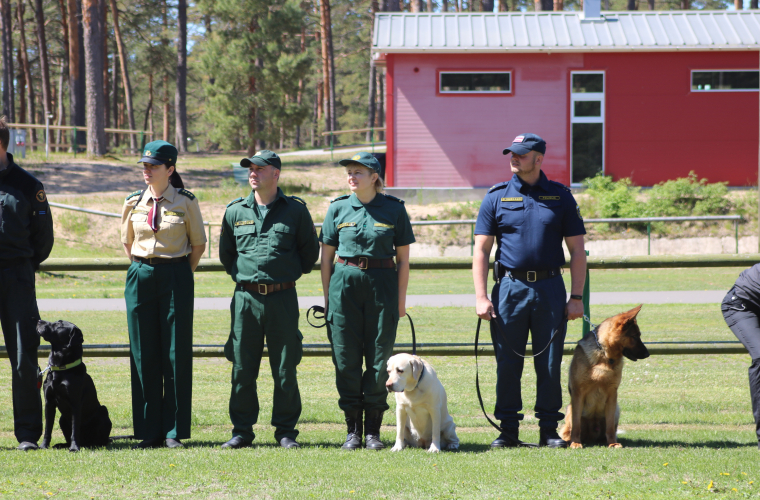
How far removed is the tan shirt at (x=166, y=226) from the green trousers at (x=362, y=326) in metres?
0.99

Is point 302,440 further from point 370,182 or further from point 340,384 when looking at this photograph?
point 370,182

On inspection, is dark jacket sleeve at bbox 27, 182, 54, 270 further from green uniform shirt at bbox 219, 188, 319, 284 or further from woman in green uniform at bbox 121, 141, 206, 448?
green uniform shirt at bbox 219, 188, 319, 284

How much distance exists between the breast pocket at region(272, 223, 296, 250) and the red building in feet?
57.0

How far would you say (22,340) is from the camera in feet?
16.1

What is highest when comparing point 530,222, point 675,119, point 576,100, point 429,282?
point 576,100

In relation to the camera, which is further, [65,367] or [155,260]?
[155,260]

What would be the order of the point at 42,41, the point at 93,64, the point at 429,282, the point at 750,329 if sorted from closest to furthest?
the point at 750,329 < the point at 429,282 < the point at 93,64 < the point at 42,41

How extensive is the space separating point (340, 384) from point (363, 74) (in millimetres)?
52954

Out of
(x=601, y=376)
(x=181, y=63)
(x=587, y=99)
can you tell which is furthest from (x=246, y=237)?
(x=181, y=63)

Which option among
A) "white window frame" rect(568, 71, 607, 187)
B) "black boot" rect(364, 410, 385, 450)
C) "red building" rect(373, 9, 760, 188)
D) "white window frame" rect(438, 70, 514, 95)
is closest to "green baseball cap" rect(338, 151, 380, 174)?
"black boot" rect(364, 410, 385, 450)

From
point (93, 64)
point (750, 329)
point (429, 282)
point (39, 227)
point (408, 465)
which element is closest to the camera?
point (408, 465)

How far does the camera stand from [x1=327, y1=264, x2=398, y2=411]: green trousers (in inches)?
191

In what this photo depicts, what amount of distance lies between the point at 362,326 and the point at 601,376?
157 centimetres

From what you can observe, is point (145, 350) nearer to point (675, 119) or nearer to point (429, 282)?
point (429, 282)
